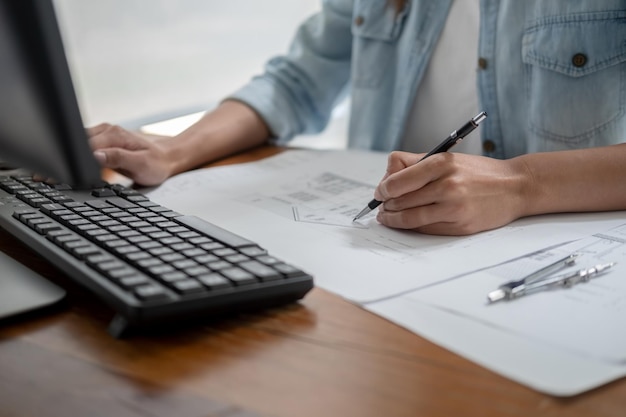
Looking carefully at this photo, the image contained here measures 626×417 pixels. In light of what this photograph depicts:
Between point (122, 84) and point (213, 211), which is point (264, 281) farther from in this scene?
point (122, 84)

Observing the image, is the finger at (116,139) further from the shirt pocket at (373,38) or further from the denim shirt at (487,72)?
the shirt pocket at (373,38)

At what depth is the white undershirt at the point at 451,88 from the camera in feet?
3.94

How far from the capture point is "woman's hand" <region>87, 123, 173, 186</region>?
3.22ft

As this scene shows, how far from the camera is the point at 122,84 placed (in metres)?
1.55

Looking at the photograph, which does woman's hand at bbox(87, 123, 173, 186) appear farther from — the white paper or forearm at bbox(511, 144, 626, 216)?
forearm at bbox(511, 144, 626, 216)

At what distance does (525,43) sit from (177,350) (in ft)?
2.45

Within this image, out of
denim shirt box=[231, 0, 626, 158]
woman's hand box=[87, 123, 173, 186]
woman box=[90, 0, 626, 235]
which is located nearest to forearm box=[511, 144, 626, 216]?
woman box=[90, 0, 626, 235]

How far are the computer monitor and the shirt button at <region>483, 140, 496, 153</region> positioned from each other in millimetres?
733

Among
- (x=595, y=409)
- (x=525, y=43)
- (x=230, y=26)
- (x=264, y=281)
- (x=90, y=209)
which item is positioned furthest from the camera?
(x=230, y=26)

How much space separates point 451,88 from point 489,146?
140mm

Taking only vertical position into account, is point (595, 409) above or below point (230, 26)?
below

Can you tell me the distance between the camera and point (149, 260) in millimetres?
592

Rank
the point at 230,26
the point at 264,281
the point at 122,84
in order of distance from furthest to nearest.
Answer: the point at 230,26 → the point at 122,84 → the point at 264,281

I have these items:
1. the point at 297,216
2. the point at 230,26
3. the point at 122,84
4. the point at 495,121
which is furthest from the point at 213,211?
the point at 230,26
